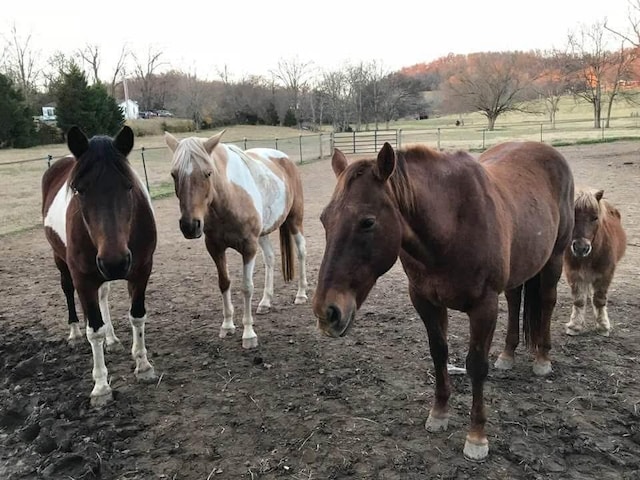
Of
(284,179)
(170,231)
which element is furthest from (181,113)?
(284,179)

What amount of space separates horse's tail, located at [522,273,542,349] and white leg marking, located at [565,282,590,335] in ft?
2.63

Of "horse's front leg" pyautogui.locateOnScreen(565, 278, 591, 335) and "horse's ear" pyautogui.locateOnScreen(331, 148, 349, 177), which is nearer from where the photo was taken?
"horse's ear" pyautogui.locateOnScreen(331, 148, 349, 177)

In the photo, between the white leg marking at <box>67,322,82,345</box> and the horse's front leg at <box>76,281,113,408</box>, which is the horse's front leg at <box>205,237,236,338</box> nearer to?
the horse's front leg at <box>76,281,113,408</box>

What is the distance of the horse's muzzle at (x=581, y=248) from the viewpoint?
12.7ft

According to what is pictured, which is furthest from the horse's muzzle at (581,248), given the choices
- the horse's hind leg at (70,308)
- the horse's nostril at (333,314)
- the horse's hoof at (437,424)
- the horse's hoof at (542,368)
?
the horse's hind leg at (70,308)

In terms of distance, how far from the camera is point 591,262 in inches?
161

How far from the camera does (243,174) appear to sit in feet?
14.7

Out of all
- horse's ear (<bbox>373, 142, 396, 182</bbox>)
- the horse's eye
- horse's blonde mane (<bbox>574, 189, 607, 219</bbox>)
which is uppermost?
horse's ear (<bbox>373, 142, 396, 182</bbox>)

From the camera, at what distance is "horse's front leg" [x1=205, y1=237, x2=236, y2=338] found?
432cm

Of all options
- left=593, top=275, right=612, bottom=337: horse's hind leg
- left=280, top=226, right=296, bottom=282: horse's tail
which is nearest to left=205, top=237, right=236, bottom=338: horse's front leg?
left=280, top=226, right=296, bottom=282: horse's tail

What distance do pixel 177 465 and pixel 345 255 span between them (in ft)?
5.19

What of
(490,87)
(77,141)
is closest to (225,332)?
(77,141)

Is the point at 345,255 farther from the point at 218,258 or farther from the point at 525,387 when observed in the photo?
the point at 218,258

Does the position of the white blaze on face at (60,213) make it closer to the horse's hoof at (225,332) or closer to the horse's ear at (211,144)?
the horse's ear at (211,144)
